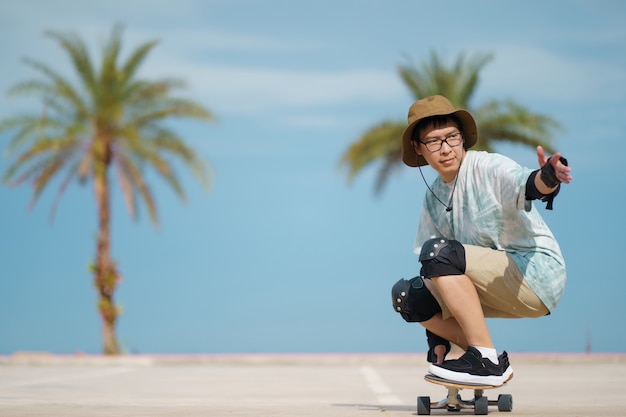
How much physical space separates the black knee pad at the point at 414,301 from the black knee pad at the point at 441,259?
31 cm

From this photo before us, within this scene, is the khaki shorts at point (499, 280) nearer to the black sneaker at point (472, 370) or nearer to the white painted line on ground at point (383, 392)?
the black sneaker at point (472, 370)

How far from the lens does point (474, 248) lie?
216 inches

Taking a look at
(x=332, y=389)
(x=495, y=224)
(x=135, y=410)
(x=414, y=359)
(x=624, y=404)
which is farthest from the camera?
(x=414, y=359)

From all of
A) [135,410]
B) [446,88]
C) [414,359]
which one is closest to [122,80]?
[446,88]

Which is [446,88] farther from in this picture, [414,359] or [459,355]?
[459,355]

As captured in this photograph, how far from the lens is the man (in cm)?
538

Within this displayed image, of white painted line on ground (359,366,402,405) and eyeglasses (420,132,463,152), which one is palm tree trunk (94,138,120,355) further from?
eyeglasses (420,132,463,152)

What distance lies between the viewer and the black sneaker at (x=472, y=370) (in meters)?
5.34

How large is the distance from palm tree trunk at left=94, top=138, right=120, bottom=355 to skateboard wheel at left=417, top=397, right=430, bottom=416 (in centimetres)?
1999

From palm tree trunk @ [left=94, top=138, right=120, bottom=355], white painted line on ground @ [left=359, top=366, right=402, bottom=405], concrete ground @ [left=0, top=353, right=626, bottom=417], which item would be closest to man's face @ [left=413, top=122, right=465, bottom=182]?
concrete ground @ [left=0, top=353, right=626, bottom=417]

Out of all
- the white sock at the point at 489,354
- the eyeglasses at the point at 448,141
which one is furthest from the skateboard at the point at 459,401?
the eyeglasses at the point at 448,141

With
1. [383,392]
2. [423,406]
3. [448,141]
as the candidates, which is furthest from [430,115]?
[383,392]

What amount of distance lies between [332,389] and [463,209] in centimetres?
465

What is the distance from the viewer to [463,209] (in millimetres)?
5730
